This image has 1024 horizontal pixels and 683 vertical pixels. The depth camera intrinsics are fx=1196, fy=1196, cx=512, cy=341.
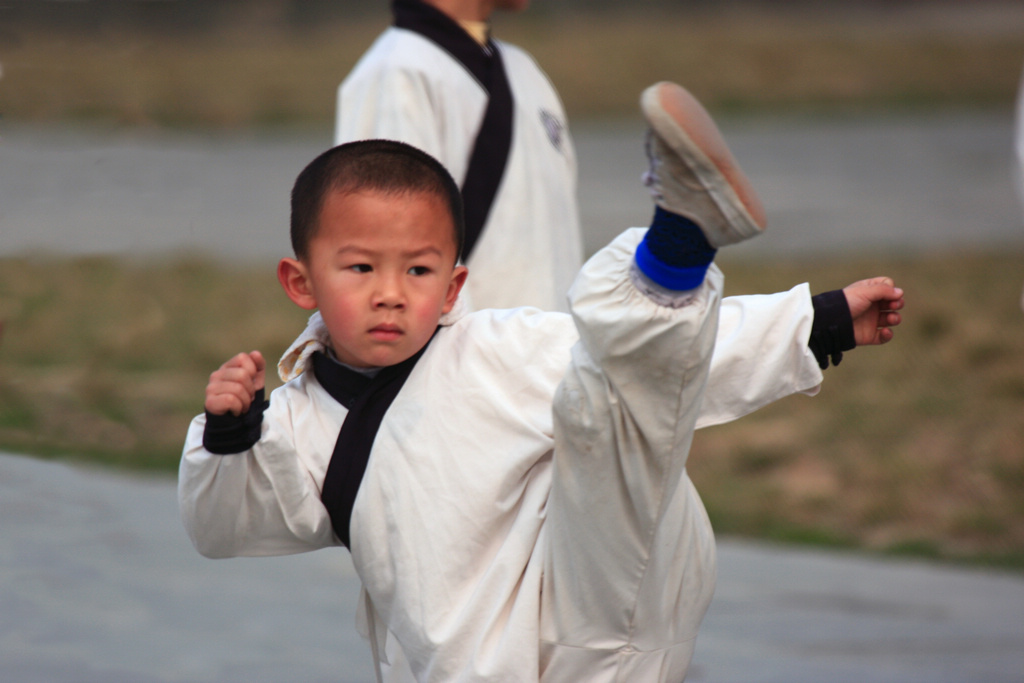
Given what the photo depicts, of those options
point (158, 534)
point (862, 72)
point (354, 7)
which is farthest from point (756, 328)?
point (354, 7)

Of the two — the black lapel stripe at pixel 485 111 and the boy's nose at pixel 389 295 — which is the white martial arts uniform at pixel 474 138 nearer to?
the black lapel stripe at pixel 485 111

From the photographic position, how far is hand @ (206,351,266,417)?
5.00 feet

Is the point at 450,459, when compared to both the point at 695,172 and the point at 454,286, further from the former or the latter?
the point at 695,172

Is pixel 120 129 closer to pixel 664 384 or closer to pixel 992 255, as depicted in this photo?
pixel 992 255

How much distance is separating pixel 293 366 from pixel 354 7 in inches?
615

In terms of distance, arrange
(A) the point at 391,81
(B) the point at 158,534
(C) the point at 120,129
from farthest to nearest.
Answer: (C) the point at 120,129 → (B) the point at 158,534 → (A) the point at 391,81

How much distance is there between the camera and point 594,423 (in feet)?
4.64

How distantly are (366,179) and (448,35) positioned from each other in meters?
0.99

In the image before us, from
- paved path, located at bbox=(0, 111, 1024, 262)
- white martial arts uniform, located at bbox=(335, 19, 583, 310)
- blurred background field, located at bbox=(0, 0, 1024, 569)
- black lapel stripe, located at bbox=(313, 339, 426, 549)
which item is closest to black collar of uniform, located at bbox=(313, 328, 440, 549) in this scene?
black lapel stripe, located at bbox=(313, 339, 426, 549)

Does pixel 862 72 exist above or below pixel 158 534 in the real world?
above

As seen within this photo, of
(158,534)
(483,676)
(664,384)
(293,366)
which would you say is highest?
(664,384)

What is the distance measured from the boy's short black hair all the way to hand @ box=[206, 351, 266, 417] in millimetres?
224

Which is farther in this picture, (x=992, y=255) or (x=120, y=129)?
(x=120, y=129)

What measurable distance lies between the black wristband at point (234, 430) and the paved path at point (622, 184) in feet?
9.15
